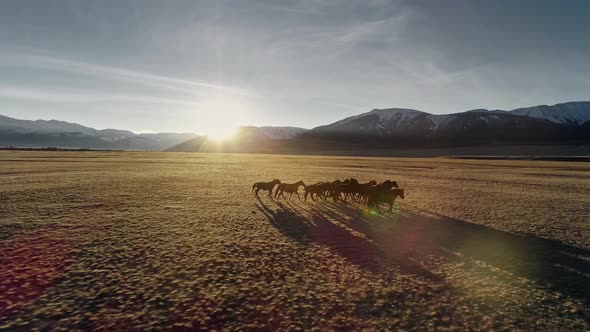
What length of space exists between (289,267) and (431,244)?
5.64 m

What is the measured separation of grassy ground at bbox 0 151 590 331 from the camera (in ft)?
20.9

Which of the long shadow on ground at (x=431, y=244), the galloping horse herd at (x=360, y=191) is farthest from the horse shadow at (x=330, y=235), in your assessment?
the galloping horse herd at (x=360, y=191)

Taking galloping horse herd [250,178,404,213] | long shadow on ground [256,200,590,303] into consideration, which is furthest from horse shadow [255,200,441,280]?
galloping horse herd [250,178,404,213]

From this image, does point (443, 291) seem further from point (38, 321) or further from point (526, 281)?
point (38, 321)

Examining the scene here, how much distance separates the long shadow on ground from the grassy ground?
69 mm

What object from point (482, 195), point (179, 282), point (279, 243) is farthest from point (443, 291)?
point (482, 195)

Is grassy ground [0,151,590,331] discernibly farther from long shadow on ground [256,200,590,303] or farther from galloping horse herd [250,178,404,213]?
galloping horse herd [250,178,404,213]

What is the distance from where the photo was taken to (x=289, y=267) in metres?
8.93

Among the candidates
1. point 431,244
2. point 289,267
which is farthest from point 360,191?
point 289,267

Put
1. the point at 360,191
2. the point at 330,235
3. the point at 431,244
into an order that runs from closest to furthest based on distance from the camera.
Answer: the point at 431,244 → the point at 330,235 → the point at 360,191

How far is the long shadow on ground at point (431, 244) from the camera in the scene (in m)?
8.82

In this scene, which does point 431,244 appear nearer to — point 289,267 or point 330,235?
point 330,235

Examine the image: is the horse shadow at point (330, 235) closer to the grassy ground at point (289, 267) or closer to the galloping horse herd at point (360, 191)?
the grassy ground at point (289, 267)

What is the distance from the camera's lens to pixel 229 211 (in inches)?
634
